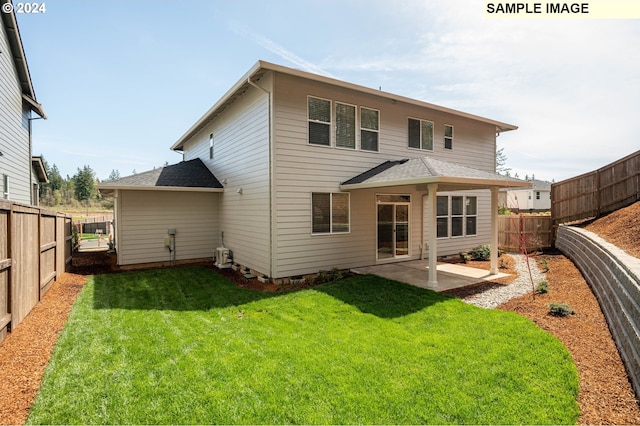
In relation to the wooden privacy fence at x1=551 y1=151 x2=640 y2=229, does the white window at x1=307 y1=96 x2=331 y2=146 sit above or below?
above

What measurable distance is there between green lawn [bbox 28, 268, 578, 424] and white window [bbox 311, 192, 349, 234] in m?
2.84

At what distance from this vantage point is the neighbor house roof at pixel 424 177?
22.2ft

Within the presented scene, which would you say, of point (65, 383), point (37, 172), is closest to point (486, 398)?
point (65, 383)

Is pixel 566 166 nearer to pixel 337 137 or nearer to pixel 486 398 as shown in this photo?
pixel 337 137

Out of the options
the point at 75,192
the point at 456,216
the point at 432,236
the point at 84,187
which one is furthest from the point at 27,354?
the point at 75,192

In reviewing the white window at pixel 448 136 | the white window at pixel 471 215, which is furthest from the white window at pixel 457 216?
the white window at pixel 448 136

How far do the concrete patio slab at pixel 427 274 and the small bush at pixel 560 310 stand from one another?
2.13 m

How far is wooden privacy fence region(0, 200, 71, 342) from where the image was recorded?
4160 mm

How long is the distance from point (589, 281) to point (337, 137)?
6844mm

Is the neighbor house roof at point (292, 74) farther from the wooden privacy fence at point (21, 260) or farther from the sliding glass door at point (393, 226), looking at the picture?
the wooden privacy fence at point (21, 260)

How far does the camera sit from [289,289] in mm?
7527

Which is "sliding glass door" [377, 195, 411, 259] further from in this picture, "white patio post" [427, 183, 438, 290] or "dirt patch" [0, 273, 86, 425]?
"dirt patch" [0, 273, 86, 425]

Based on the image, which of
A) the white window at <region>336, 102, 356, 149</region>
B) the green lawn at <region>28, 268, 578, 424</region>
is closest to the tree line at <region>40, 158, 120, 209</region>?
the white window at <region>336, 102, 356, 149</region>

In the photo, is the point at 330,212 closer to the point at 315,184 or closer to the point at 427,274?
the point at 315,184
